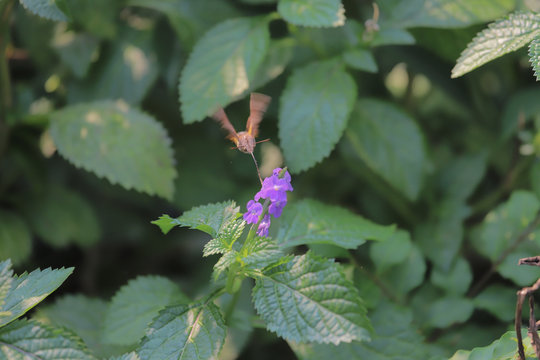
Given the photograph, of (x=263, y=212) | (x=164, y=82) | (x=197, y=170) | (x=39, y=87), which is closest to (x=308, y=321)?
(x=263, y=212)

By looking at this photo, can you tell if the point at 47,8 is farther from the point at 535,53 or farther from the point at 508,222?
the point at 508,222

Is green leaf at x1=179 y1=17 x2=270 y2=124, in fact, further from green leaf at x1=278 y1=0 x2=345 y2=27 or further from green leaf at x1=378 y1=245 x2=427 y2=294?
green leaf at x1=378 y1=245 x2=427 y2=294

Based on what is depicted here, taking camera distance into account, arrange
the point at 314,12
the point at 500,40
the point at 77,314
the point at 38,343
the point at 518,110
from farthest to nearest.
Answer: the point at 518,110 → the point at 77,314 → the point at 314,12 → the point at 500,40 → the point at 38,343

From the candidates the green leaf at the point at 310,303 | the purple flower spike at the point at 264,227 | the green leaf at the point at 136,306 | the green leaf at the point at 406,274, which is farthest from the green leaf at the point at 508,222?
the green leaf at the point at 136,306

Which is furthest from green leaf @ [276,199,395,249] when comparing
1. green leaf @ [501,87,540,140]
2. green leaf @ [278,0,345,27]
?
green leaf @ [501,87,540,140]

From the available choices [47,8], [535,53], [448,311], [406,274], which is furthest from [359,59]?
[47,8]

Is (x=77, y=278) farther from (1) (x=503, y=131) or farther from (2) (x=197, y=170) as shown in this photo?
(1) (x=503, y=131)
